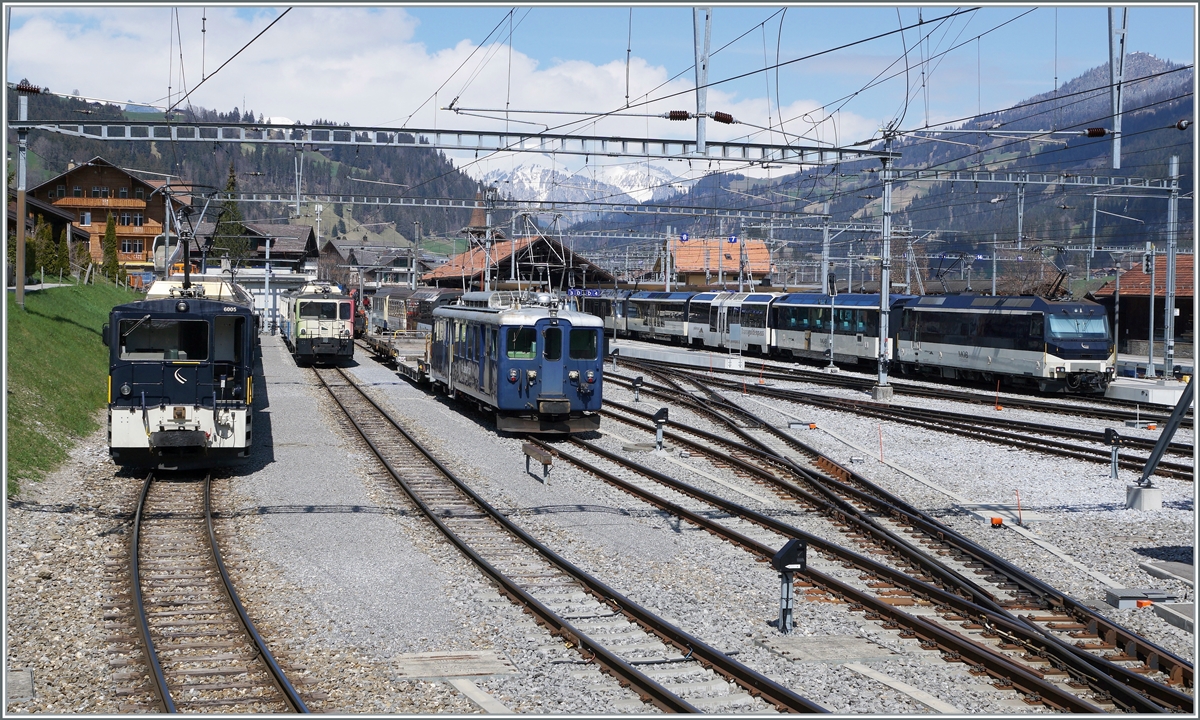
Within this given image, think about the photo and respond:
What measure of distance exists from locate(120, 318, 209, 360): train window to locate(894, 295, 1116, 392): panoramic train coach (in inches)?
904

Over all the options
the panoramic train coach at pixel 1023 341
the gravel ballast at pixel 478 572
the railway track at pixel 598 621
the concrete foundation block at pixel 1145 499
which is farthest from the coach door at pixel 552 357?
the panoramic train coach at pixel 1023 341

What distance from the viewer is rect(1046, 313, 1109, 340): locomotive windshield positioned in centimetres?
2991

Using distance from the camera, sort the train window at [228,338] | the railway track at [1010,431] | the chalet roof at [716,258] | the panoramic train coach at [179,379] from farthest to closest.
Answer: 1. the chalet roof at [716,258]
2. the railway track at [1010,431]
3. the train window at [228,338]
4. the panoramic train coach at [179,379]

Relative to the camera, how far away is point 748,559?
12.6 metres

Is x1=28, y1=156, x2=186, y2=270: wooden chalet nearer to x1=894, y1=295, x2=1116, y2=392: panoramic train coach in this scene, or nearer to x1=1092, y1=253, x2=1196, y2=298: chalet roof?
x1=894, y1=295, x2=1116, y2=392: panoramic train coach

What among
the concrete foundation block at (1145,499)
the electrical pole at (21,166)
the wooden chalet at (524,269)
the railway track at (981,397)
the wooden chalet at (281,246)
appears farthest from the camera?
the wooden chalet at (281,246)

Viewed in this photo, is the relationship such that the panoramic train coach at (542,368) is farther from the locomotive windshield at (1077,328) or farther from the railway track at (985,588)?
Result: the locomotive windshield at (1077,328)

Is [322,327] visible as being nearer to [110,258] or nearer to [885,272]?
[885,272]

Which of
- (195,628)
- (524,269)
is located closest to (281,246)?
(524,269)

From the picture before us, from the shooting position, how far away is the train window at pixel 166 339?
1642 centimetres

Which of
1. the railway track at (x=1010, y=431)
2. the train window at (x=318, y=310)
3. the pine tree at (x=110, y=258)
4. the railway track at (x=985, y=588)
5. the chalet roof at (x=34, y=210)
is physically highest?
the chalet roof at (x=34, y=210)

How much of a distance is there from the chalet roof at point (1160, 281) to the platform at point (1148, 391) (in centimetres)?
1569

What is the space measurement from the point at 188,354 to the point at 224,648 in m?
8.77

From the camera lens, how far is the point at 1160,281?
49562 mm
